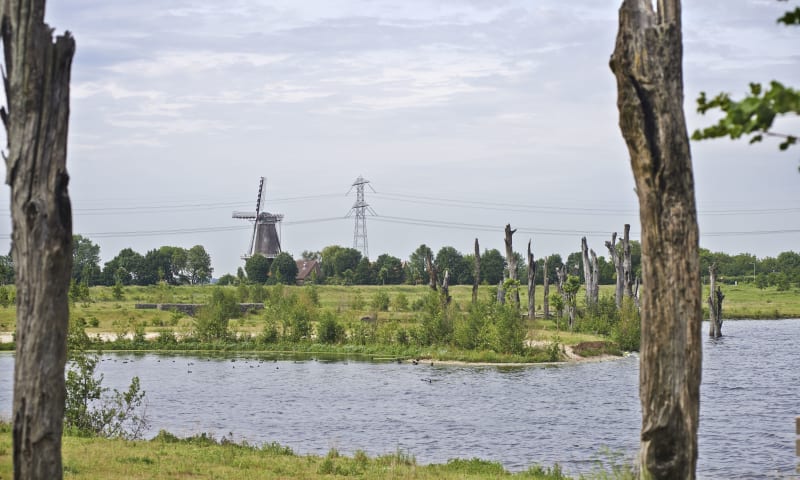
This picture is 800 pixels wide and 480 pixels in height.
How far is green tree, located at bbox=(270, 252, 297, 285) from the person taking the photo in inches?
4196

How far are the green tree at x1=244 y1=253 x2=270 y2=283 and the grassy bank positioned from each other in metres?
91.0

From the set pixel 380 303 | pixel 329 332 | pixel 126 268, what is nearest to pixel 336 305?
pixel 380 303

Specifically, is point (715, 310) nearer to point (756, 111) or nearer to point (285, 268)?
point (756, 111)

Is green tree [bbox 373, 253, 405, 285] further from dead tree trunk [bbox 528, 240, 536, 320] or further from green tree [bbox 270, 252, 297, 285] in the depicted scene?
dead tree trunk [bbox 528, 240, 536, 320]

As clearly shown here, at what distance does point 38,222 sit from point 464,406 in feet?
78.8

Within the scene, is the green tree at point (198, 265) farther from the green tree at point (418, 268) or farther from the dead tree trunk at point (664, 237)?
the dead tree trunk at point (664, 237)

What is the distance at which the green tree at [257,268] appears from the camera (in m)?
109

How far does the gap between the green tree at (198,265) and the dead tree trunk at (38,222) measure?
4696 inches

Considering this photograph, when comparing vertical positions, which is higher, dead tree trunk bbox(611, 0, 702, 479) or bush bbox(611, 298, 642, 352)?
dead tree trunk bbox(611, 0, 702, 479)

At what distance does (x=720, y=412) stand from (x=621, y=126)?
2314 centimetres

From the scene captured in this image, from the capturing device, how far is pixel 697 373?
7.05 meters

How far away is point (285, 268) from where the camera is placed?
107750mm

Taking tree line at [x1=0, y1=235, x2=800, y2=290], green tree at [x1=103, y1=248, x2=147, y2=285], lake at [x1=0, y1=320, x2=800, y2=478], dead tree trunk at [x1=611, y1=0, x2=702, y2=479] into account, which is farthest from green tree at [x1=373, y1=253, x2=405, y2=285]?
dead tree trunk at [x1=611, y1=0, x2=702, y2=479]

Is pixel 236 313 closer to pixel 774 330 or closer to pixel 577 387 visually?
pixel 577 387
